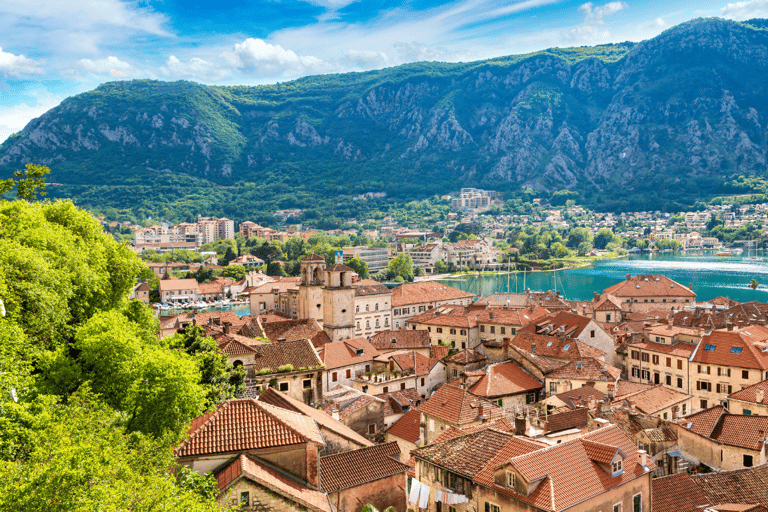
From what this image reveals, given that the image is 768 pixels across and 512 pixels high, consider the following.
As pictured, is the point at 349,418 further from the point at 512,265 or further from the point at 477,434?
the point at 512,265

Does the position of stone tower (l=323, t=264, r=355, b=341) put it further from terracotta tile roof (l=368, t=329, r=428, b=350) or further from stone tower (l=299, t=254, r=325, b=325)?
terracotta tile roof (l=368, t=329, r=428, b=350)

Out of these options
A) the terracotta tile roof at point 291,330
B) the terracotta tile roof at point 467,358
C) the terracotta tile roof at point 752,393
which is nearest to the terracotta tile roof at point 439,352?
the terracotta tile roof at point 467,358

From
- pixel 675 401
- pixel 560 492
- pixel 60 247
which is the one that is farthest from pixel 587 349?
pixel 60 247

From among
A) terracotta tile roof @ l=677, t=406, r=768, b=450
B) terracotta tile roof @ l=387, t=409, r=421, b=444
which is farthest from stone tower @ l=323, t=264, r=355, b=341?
terracotta tile roof @ l=677, t=406, r=768, b=450

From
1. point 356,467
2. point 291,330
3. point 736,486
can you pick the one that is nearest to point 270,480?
point 356,467

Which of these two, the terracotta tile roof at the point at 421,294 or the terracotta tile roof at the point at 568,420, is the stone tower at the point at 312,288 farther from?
the terracotta tile roof at the point at 568,420
